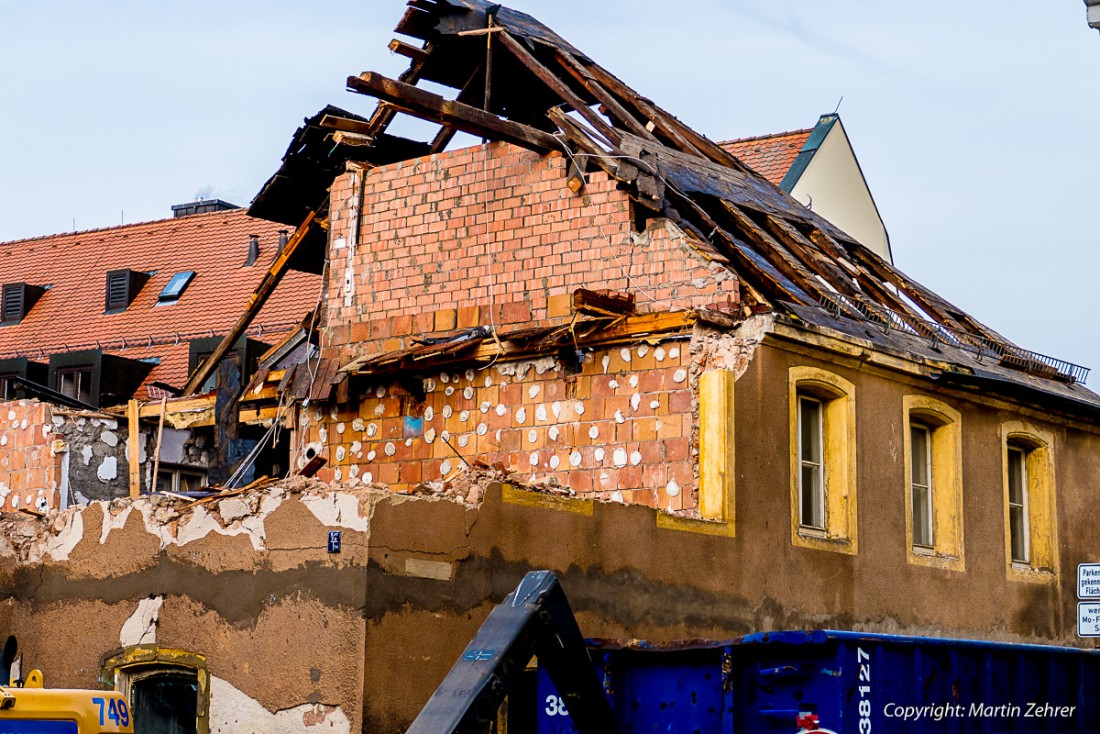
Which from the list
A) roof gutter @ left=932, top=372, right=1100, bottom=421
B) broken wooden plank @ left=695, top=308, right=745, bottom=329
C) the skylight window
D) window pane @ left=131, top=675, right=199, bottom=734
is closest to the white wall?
roof gutter @ left=932, top=372, right=1100, bottom=421

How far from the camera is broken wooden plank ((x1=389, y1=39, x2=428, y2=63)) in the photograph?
19688 millimetres

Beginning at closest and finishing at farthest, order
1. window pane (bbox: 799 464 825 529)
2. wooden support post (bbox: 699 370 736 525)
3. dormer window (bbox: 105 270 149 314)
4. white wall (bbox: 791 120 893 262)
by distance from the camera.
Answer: wooden support post (bbox: 699 370 736 525), window pane (bbox: 799 464 825 529), white wall (bbox: 791 120 893 262), dormer window (bbox: 105 270 149 314)

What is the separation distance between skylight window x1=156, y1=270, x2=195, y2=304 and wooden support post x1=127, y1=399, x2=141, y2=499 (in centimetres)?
1067

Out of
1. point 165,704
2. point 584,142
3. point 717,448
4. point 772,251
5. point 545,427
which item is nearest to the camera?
point 165,704

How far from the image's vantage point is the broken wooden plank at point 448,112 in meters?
16.2

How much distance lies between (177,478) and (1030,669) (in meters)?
11.8

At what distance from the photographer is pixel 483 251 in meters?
18.5

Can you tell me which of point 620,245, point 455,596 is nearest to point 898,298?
point 620,245

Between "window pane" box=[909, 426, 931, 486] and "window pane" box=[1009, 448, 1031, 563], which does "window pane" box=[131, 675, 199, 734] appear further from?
"window pane" box=[1009, 448, 1031, 563]

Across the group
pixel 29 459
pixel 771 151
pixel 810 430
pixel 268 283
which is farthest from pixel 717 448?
pixel 771 151

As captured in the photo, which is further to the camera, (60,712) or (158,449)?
(158,449)

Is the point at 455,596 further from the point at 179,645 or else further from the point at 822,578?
the point at 822,578

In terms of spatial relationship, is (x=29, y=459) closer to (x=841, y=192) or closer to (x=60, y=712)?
(x=60, y=712)

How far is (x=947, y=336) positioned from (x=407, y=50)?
737 centimetres
